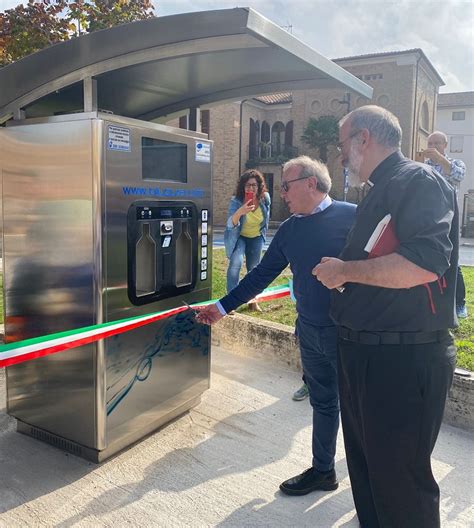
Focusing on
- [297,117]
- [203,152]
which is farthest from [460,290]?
[297,117]

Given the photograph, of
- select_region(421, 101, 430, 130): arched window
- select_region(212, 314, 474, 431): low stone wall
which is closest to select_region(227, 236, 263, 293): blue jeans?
select_region(212, 314, 474, 431): low stone wall

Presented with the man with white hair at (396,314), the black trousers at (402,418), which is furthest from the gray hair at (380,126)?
the black trousers at (402,418)

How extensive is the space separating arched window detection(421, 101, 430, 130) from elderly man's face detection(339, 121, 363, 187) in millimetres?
29556

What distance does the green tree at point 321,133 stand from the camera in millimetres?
26016

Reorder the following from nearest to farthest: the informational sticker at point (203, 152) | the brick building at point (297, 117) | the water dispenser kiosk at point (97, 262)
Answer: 1. the water dispenser kiosk at point (97, 262)
2. the informational sticker at point (203, 152)
3. the brick building at point (297, 117)

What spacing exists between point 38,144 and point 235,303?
1492 mm

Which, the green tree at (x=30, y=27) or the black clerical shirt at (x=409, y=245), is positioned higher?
the green tree at (x=30, y=27)

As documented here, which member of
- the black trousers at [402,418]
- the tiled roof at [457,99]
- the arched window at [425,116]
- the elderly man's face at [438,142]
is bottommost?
the black trousers at [402,418]

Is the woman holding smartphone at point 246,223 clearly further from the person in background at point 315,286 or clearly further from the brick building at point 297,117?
the brick building at point 297,117

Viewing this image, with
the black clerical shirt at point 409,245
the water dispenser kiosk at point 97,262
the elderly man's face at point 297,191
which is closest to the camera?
the black clerical shirt at point 409,245

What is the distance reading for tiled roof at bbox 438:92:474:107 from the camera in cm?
3654

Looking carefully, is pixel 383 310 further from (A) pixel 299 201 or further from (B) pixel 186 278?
(B) pixel 186 278

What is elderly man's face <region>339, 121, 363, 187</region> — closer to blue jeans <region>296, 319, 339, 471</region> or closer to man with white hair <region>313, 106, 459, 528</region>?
man with white hair <region>313, 106, 459, 528</region>

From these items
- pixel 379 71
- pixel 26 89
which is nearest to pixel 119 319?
pixel 26 89
